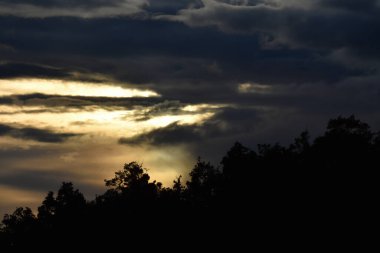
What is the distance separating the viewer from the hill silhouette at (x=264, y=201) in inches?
3211

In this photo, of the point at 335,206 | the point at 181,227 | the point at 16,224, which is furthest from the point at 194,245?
the point at 16,224

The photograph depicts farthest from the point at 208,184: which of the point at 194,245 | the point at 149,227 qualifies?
the point at 194,245

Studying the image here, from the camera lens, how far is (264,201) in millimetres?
86625

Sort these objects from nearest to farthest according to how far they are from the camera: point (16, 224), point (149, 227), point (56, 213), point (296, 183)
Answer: point (296, 183) → point (149, 227) → point (56, 213) → point (16, 224)

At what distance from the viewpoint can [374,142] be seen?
95.0 m

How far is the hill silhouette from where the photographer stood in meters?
81.6

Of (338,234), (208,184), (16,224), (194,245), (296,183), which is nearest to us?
(338,234)

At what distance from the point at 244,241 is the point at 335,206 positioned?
10.7 meters

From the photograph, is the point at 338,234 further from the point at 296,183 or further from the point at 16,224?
the point at 16,224

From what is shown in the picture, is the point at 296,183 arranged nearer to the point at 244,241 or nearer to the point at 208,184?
the point at 244,241

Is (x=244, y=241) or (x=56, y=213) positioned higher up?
(x=56, y=213)

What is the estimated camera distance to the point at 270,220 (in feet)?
276

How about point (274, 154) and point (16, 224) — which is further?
point (16, 224)

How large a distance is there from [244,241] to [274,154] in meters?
12.0
